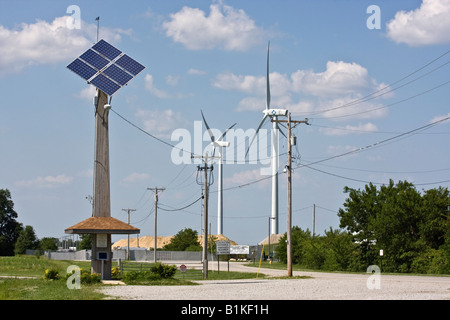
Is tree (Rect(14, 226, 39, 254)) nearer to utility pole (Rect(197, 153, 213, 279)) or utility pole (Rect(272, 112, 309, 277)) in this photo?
utility pole (Rect(197, 153, 213, 279))

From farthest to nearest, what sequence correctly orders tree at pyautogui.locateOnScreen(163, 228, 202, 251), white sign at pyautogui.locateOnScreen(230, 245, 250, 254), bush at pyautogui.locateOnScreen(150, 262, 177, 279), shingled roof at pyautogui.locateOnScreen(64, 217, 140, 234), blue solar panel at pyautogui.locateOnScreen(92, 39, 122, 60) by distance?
1. tree at pyautogui.locateOnScreen(163, 228, 202, 251)
2. white sign at pyautogui.locateOnScreen(230, 245, 250, 254)
3. blue solar panel at pyautogui.locateOnScreen(92, 39, 122, 60)
4. bush at pyautogui.locateOnScreen(150, 262, 177, 279)
5. shingled roof at pyautogui.locateOnScreen(64, 217, 140, 234)

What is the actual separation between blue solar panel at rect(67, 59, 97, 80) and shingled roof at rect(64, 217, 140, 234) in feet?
26.1

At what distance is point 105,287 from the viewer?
3012 cm

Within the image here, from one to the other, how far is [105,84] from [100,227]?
801 cm

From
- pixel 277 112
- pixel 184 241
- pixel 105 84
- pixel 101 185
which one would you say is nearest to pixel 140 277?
pixel 101 185

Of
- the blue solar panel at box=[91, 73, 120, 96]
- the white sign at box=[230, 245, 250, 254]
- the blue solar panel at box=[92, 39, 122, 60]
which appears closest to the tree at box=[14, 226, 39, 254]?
the white sign at box=[230, 245, 250, 254]

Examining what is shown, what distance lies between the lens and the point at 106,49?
37.7 metres

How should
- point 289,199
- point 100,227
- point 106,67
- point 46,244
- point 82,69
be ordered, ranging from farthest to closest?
point 46,244
point 289,199
point 106,67
point 82,69
point 100,227

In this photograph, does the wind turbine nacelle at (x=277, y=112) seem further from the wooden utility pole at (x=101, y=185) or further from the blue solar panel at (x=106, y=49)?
the wooden utility pole at (x=101, y=185)

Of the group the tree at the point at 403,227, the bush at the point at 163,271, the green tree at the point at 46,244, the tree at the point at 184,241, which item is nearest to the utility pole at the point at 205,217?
the bush at the point at 163,271

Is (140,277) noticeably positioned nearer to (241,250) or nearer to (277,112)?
(277,112)

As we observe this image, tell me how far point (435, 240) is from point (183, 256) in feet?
198

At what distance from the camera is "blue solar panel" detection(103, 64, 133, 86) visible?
120ft
